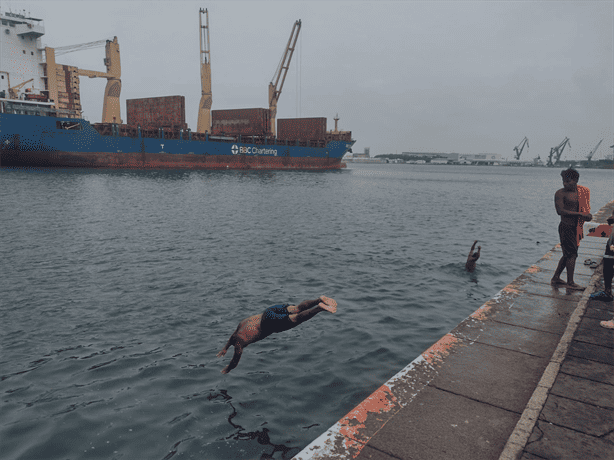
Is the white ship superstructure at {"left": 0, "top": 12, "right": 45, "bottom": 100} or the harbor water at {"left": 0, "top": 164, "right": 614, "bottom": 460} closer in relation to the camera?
the harbor water at {"left": 0, "top": 164, "right": 614, "bottom": 460}

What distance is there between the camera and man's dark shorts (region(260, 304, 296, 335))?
15.1ft

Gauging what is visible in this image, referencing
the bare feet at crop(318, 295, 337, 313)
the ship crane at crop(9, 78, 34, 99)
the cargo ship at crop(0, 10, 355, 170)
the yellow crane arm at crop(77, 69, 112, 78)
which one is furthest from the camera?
the yellow crane arm at crop(77, 69, 112, 78)

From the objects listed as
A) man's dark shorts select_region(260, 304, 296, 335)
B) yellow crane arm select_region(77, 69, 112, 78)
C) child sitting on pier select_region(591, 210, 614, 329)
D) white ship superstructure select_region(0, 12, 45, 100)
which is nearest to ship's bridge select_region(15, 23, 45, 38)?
white ship superstructure select_region(0, 12, 45, 100)

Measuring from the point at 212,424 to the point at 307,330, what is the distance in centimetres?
306

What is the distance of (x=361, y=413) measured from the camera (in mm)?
3447

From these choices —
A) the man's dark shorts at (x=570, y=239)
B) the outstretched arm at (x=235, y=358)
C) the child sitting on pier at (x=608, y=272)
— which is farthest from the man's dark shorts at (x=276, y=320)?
the man's dark shorts at (x=570, y=239)

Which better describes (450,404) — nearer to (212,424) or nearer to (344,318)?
(212,424)

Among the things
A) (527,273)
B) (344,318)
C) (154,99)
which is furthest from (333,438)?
(154,99)

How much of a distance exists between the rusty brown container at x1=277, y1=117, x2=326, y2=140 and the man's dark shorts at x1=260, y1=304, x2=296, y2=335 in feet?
217

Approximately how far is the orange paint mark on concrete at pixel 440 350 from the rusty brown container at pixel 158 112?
182ft

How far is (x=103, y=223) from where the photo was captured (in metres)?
17.5

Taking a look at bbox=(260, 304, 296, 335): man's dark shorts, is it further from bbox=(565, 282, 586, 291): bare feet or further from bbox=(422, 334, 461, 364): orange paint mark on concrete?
bbox=(565, 282, 586, 291): bare feet

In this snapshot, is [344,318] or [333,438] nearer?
[333,438]

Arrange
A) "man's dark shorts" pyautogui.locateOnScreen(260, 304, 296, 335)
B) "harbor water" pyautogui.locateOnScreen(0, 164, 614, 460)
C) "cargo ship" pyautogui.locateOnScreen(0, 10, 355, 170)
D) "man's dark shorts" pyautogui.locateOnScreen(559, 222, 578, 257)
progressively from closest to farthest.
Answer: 1. "harbor water" pyautogui.locateOnScreen(0, 164, 614, 460)
2. "man's dark shorts" pyautogui.locateOnScreen(260, 304, 296, 335)
3. "man's dark shorts" pyautogui.locateOnScreen(559, 222, 578, 257)
4. "cargo ship" pyautogui.locateOnScreen(0, 10, 355, 170)
